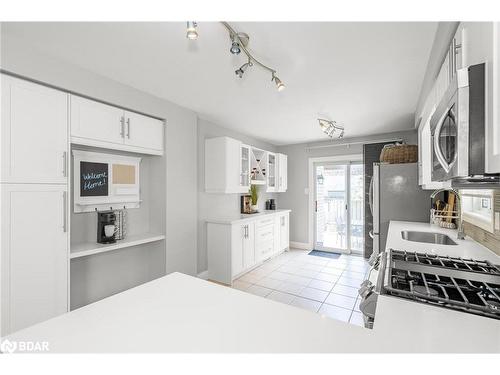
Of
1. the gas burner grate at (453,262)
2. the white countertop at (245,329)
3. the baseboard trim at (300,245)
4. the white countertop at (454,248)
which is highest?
the gas burner grate at (453,262)

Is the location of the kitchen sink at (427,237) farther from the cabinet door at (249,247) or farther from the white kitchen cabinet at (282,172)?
the white kitchen cabinet at (282,172)

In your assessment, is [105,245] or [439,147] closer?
[439,147]

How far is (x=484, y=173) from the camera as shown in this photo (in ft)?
2.36

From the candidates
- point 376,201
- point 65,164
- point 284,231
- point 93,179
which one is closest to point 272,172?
point 284,231

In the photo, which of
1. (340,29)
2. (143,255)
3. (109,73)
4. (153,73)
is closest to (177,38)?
(153,73)

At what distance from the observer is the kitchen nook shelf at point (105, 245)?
2.06 meters

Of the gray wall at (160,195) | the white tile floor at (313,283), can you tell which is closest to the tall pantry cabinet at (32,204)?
the gray wall at (160,195)

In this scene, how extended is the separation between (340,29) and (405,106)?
6.50 ft

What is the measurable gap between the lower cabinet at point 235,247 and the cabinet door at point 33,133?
1.98 m

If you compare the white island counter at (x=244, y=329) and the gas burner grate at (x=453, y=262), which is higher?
the gas burner grate at (x=453, y=262)

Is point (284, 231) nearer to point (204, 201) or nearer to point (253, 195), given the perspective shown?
point (253, 195)

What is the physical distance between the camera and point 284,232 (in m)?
4.88

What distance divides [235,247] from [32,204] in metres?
2.29

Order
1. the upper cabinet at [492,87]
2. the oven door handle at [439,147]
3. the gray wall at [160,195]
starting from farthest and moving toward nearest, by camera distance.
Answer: the gray wall at [160,195]
the oven door handle at [439,147]
the upper cabinet at [492,87]
